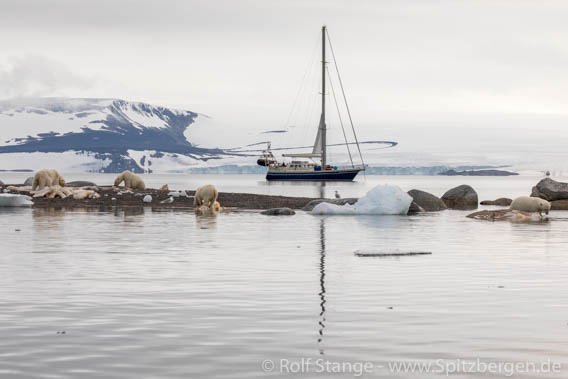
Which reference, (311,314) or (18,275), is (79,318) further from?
(18,275)

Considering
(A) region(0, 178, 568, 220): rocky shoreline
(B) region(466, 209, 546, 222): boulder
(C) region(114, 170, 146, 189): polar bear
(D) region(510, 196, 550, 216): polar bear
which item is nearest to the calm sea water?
(B) region(466, 209, 546, 222): boulder

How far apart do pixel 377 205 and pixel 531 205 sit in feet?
33.5

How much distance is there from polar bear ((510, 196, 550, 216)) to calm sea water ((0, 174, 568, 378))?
2164cm

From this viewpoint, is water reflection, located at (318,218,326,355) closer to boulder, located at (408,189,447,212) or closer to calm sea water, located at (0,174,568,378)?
calm sea water, located at (0,174,568,378)

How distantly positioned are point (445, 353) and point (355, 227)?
26.8m

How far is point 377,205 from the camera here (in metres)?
49.1

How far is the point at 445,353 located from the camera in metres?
10.9

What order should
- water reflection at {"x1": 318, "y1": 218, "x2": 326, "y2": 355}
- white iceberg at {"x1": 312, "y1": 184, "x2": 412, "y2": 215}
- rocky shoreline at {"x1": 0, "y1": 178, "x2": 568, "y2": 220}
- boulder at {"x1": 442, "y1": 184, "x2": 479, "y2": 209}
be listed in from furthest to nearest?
boulder at {"x1": 442, "y1": 184, "x2": 479, "y2": 209}, rocky shoreline at {"x1": 0, "y1": 178, "x2": 568, "y2": 220}, white iceberg at {"x1": 312, "y1": 184, "x2": 412, "y2": 215}, water reflection at {"x1": 318, "y1": 218, "x2": 326, "y2": 355}

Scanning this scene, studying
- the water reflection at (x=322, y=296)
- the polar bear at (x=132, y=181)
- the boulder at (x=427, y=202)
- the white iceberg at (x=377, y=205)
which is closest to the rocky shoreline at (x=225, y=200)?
the boulder at (x=427, y=202)

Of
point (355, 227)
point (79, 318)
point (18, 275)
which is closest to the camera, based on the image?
point (79, 318)

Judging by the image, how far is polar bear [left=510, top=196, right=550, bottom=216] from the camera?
167ft

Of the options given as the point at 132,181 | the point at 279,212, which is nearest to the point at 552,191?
the point at 279,212

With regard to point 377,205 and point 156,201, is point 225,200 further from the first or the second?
point 377,205

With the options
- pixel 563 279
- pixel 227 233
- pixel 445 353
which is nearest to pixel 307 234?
pixel 227 233
